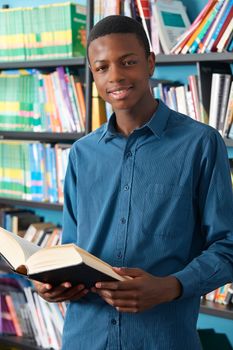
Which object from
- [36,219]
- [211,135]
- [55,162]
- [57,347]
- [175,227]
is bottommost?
[57,347]

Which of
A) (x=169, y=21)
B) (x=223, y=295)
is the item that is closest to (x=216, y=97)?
(x=169, y=21)

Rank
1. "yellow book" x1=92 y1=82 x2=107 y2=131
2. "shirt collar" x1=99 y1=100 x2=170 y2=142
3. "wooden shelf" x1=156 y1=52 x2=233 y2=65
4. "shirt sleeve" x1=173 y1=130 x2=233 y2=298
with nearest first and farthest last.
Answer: "shirt sleeve" x1=173 y1=130 x2=233 y2=298, "shirt collar" x1=99 y1=100 x2=170 y2=142, "wooden shelf" x1=156 y1=52 x2=233 y2=65, "yellow book" x1=92 y1=82 x2=107 y2=131

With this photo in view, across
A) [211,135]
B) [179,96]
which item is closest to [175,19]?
[179,96]

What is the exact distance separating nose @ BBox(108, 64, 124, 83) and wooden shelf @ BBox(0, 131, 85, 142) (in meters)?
1.46

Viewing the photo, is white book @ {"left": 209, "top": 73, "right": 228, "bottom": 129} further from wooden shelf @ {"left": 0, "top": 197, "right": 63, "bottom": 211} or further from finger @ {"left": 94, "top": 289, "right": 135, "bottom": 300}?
finger @ {"left": 94, "top": 289, "right": 135, "bottom": 300}

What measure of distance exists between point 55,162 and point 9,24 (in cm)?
69

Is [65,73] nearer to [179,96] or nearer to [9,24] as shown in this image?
[9,24]

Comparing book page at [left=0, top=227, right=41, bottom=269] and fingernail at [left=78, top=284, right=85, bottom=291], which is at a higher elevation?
book page at [left=0, top=227, right=41, bottom=269]

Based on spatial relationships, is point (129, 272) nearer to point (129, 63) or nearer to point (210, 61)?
point (129, 63)

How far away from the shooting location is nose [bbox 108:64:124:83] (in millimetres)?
1429

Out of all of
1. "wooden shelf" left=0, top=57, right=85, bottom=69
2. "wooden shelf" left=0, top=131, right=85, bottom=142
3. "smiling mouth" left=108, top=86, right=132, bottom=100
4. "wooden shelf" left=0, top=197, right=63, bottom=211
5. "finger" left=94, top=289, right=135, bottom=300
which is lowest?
"wooden shelf" left=0, top=197, right=63, bottom=211

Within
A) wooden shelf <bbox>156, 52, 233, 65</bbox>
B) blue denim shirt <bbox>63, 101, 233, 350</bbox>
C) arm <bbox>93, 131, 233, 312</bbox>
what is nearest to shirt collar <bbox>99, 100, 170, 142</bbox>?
blue denim shirt <bbox>63, 101, 233, 350</bbox>

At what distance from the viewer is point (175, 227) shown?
1386 millimetres

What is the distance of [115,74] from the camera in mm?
1434
